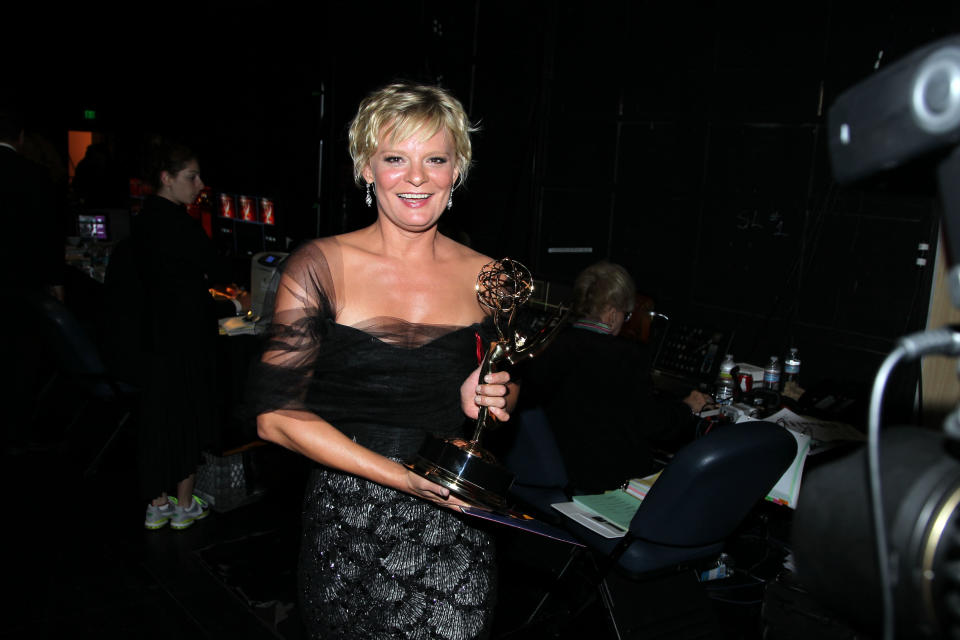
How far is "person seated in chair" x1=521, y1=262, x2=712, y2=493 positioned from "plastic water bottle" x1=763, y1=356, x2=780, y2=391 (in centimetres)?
62

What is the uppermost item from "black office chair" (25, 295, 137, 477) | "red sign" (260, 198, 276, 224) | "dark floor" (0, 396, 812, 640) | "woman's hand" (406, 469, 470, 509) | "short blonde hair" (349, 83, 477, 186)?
"short blonde hair" (349, 83, 477, 186)

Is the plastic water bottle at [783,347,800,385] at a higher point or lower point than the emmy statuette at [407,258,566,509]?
lower

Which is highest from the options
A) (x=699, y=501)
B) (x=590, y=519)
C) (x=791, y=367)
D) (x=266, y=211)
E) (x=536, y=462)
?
(x=266, y=211)

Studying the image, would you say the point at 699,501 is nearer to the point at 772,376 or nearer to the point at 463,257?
the point at 463,257

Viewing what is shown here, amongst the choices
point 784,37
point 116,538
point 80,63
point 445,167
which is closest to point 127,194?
point 80,63

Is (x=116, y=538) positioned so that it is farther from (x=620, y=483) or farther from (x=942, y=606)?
(x=942, y=606)

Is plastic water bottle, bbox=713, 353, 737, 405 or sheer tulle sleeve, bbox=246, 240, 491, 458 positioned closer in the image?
sheer tulle sleeve, bbox=246, 240, 491, 458

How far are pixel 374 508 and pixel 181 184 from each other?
222 cm

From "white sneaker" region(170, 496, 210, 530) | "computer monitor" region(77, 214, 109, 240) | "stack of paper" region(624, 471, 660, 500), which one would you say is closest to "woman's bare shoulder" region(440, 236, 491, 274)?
"stack of paper" region(624, 471, 660, 500)

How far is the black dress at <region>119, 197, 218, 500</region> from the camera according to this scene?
10.6ft

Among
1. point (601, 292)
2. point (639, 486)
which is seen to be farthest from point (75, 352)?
point (639, 486)

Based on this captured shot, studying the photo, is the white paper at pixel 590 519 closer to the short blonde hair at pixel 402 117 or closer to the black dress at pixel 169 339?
the short blonde hair at pixel 402 117

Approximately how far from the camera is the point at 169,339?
132 inches

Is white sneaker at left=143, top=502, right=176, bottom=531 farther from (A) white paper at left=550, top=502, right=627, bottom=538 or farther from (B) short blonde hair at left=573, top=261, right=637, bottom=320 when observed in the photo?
(B) short blonde hair at left=573, top=261, right=637, bottom=320
